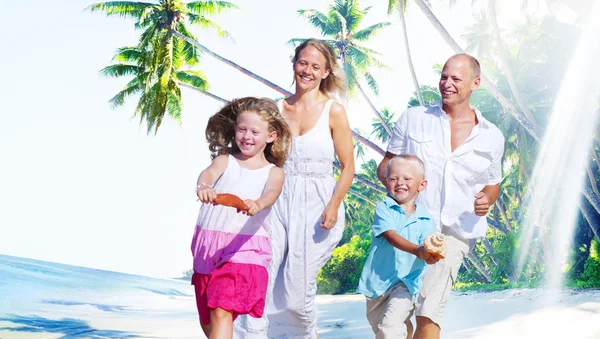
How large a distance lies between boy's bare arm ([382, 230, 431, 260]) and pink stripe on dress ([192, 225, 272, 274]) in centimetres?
69

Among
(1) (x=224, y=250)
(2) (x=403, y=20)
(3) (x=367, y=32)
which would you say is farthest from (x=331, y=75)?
(3) (x=367, y=32)

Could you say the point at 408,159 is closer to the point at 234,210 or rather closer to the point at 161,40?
the point at 234,210

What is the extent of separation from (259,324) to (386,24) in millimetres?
37050

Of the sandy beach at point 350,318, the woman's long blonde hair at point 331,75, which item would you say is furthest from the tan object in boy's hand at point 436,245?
the sandy beach at point 350,318

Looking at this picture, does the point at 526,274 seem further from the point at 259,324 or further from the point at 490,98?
the point at 259,324

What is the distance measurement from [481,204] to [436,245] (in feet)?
2.93

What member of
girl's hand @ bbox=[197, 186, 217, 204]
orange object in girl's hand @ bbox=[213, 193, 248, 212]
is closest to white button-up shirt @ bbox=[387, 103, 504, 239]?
orange object in girl's hand @ bbox=[213, 193, 248, 212]

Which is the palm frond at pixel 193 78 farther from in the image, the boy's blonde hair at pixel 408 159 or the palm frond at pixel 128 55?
the boy's blonde hair at pixel 408 159

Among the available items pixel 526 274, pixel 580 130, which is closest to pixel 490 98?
pixel 580 130

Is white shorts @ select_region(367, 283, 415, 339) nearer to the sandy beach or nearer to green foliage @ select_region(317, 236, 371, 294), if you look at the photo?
the sandy beach

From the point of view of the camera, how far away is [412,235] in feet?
16.0

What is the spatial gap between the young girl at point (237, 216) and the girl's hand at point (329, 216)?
52 cm

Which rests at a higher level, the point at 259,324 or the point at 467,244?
the point at 467,244

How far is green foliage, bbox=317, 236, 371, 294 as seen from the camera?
1735 inches
